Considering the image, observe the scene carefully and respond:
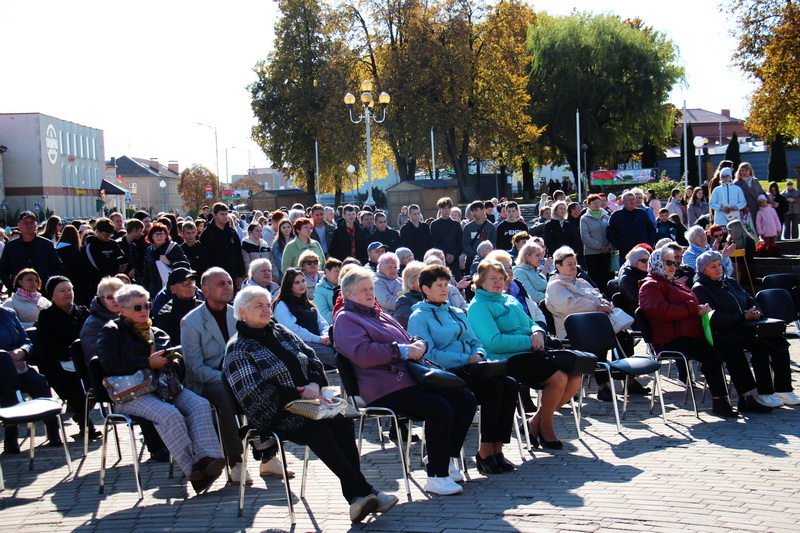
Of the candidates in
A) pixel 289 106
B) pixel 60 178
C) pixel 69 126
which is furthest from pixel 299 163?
pixel 69 126

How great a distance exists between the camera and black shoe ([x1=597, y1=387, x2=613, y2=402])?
29.2 ft

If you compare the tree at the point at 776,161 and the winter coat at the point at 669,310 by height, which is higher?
the tree at the point at 776,161

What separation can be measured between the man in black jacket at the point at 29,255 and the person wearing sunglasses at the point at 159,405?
5444 mm

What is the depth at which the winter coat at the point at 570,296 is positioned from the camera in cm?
870

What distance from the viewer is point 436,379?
237 inches

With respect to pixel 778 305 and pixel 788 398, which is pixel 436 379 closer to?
pixel 788 398

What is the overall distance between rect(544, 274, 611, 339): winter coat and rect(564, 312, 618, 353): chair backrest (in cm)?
66

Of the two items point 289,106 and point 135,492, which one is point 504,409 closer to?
point 135,492

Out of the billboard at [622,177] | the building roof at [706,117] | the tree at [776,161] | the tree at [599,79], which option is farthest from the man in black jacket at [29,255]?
the building roof at [706,117]

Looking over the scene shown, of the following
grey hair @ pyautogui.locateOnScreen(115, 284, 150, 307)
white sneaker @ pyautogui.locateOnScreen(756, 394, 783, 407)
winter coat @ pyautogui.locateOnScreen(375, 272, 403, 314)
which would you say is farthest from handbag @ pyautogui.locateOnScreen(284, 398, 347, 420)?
white sneaker @ pyautogui.locateOnScreen(756, 394, 783, 407)

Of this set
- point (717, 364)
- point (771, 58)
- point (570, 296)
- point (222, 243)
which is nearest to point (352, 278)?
point (570, 296)

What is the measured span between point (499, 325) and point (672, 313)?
2.17 metres

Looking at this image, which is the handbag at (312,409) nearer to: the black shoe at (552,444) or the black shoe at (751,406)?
the black shoe at (552,444)

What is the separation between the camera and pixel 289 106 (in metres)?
49.8
